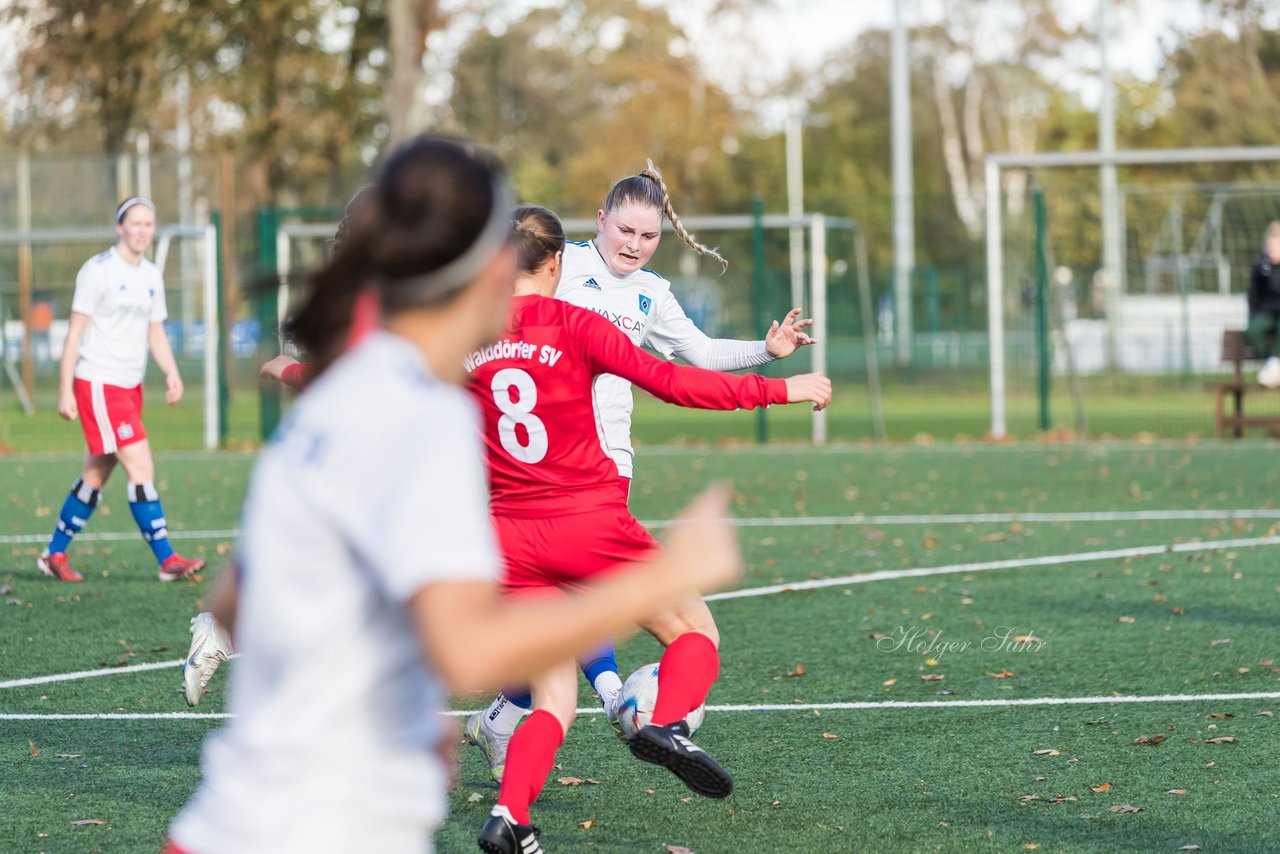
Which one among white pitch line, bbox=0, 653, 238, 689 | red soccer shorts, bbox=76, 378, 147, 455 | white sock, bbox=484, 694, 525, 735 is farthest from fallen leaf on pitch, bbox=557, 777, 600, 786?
red soccer shorts, bbox=76, 378, 147, 455

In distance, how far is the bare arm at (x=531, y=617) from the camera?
2059 mm

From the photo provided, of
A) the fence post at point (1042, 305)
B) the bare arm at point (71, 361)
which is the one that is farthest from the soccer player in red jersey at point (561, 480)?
the fence post at point (1042, 305)

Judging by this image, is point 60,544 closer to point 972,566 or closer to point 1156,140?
point 972,566

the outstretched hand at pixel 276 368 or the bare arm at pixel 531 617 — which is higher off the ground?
the outstretched hand at pixel 276 368

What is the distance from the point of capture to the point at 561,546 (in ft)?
14.8

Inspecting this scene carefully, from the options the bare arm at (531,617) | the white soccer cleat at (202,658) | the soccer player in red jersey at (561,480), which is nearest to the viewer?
the bare arm at (531,617)

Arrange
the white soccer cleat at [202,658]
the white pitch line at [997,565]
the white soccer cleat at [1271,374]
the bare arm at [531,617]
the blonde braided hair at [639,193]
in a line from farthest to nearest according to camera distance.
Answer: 1. the white soccer cleat at [1271,374]
2. the white pitch line at [997,565]
3. the white soccer cleat at [202,658]
4. the blonde braided hair at [639,193]
5. the bare arm at [531,617]

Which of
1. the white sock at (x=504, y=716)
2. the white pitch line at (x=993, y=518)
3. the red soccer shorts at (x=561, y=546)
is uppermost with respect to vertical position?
the red soccer shorts at (x=561, y=546)

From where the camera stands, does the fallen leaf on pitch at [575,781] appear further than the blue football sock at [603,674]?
Yes

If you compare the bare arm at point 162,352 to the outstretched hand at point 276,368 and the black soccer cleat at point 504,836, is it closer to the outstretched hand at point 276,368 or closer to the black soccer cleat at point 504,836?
the outstretched hand at point 276,368

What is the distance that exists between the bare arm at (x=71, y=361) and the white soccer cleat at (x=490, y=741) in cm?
519

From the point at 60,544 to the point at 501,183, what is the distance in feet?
26.9

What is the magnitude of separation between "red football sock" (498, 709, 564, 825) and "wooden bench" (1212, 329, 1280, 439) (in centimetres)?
1578

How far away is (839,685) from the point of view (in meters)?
6.75
